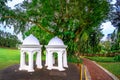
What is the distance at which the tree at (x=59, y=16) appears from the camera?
26.2 metres

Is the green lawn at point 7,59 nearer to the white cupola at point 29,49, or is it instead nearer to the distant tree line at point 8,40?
the white cupola at point 29,49

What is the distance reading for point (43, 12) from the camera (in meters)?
28.0

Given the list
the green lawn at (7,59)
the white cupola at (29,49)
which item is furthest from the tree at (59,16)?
the white cupola at (29,49)

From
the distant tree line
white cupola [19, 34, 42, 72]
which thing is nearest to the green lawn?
white cupola [19, 34, 42, 72]

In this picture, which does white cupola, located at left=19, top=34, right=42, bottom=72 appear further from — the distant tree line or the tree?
the distant tree line

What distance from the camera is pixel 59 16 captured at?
2797 centimetres

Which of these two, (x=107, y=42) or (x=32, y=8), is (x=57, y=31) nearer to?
(x=32, y=8)

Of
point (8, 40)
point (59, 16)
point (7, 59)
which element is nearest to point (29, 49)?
point (8, 40)

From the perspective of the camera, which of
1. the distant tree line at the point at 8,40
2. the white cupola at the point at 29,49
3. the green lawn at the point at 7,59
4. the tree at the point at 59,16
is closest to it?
the distant tree line at the point at 8,40

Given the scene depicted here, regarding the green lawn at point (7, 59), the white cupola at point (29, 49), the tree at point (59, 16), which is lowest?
the green lawn at point (7, 59)

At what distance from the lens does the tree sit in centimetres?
2623

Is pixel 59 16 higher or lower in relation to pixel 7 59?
higher

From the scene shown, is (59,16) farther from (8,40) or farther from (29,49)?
(8,40)

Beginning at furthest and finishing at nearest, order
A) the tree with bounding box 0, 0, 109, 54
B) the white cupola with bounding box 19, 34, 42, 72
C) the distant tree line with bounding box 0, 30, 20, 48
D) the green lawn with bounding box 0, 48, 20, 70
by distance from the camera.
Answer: the green lawn with bounding box 0, 48, 20, 70 → the tree with bounding box 0, 0, 109, 54 → the white cupola with bounding box 19, 34, 42, 72 → the distant tree line with bounding box 0, 30, 20, 48
